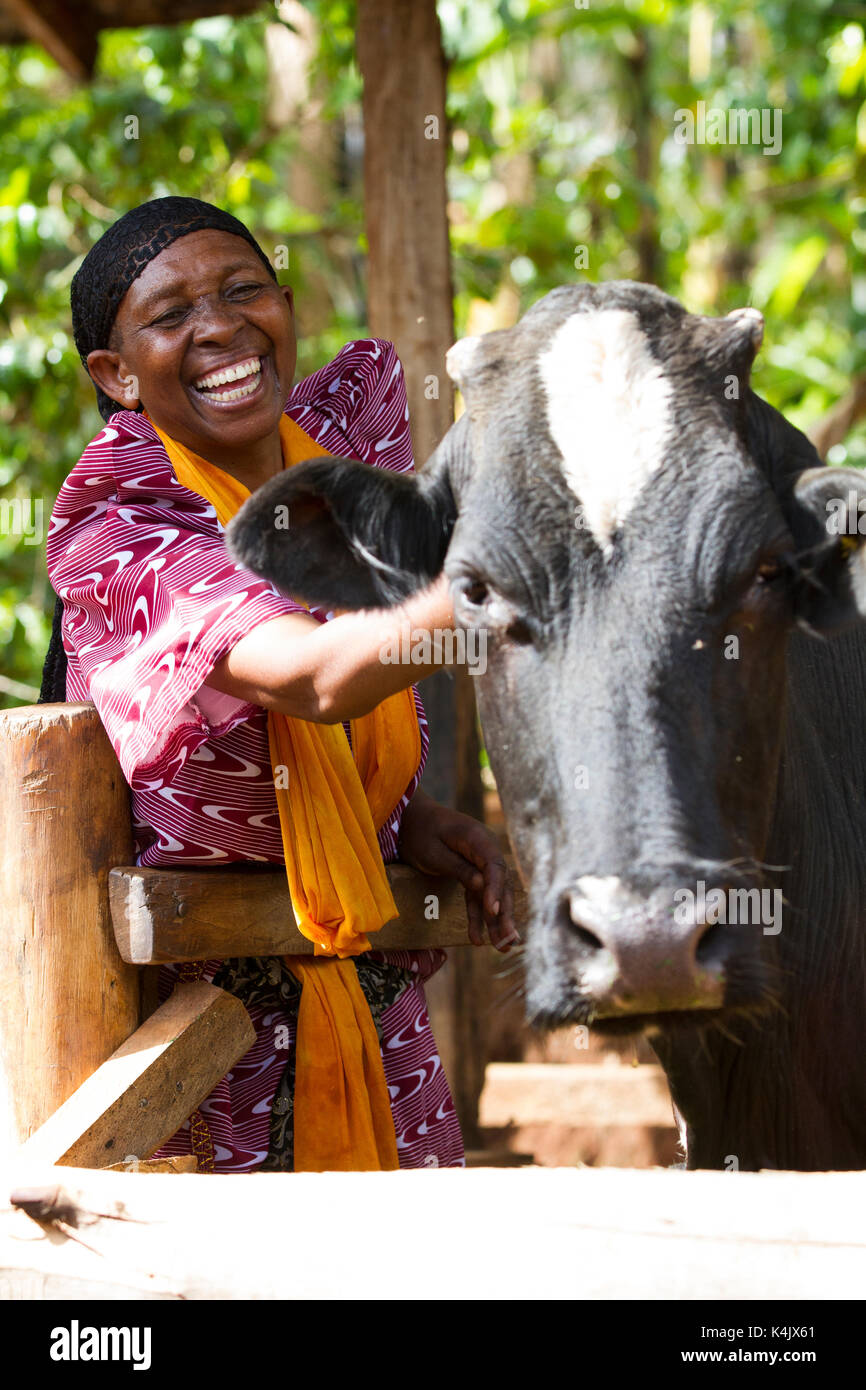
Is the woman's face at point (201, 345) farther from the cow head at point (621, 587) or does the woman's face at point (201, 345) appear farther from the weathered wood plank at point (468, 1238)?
the weathered wood plank at point (468, 1238)

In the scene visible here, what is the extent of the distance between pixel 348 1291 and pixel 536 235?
6686 millimetres

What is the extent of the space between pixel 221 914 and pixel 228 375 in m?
1.06

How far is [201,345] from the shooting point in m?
2.80

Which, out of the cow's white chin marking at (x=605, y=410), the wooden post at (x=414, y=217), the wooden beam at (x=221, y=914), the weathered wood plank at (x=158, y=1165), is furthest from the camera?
the wooden post at (x=414, y=217)

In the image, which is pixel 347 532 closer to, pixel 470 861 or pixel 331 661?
pixel 331 661

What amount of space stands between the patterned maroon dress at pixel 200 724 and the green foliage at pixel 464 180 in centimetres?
183

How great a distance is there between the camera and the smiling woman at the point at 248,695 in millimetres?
2377

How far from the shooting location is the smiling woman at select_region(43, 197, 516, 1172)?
2377 millimetres

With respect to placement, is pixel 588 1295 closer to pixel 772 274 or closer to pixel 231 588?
pixel 231 588

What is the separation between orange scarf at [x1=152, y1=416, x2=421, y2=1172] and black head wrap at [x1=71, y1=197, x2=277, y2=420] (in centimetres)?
31

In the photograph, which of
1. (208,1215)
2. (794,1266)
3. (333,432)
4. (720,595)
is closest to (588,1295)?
(794,1266)

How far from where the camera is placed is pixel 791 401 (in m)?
9.65

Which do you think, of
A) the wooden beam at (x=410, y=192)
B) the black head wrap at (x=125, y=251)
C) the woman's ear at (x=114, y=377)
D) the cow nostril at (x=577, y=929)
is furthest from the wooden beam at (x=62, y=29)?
the cow nostril at (x=577, y=929)

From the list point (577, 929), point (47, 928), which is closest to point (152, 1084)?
point (47, 928)
